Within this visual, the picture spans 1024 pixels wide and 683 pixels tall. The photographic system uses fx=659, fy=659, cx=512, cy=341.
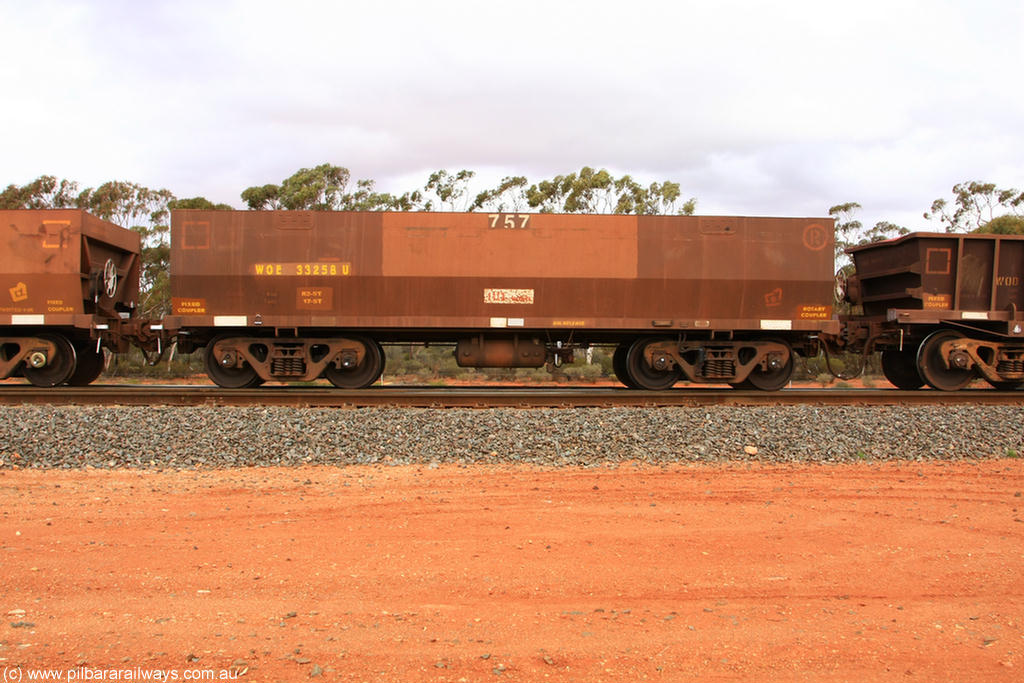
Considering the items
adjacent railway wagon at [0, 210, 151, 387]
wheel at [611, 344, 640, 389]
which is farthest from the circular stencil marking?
adjacent railway wagon at [0, 210, 151, 387]

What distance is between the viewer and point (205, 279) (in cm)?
1118

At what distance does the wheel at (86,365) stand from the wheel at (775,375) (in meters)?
11.9

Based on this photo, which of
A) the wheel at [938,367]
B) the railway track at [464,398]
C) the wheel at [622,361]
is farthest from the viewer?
the wheel at [622,361]

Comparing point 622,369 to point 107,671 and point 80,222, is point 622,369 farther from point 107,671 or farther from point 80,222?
point 107,671

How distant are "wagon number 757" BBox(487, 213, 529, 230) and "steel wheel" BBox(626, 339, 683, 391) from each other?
2941 mm

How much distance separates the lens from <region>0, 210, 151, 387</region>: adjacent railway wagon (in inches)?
427

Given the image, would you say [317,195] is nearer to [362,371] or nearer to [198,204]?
[198,204]

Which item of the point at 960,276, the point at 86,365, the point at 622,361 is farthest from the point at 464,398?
the point at 960,276

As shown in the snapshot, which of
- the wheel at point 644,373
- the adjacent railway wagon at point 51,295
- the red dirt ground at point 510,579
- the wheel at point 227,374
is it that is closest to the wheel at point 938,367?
the wheel at point 644,373

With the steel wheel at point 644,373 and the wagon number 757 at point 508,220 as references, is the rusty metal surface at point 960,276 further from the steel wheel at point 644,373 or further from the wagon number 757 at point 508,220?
the wagon number 757 at point 508,220

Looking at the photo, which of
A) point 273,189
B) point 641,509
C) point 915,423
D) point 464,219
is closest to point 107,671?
point 641,509

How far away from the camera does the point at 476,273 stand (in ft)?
37.0

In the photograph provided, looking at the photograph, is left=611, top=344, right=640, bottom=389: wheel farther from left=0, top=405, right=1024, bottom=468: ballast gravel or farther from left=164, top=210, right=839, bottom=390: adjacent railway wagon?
left=0, top=405, right=1024, bottom=468: ballast gravel

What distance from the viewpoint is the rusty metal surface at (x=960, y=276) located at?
37.6 ft
